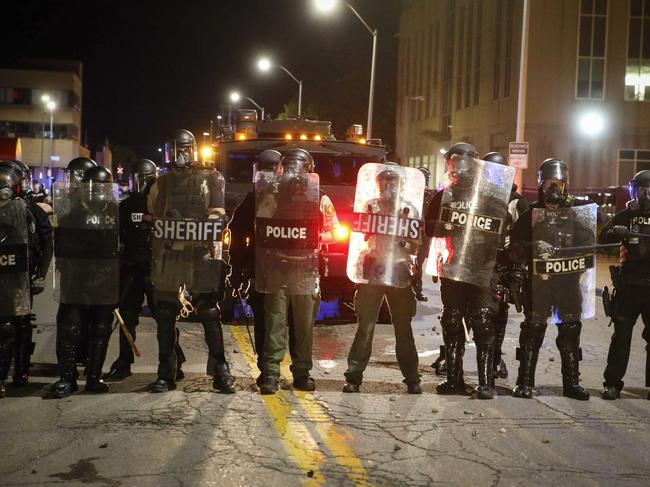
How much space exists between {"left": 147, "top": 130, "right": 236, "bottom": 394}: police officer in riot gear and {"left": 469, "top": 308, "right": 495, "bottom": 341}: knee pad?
2091 millimetres

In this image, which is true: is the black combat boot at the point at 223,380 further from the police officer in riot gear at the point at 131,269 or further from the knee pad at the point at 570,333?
the knee pad at the point at 570,333

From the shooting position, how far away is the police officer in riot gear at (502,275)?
8094 mm

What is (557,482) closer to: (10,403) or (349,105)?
(10,403)

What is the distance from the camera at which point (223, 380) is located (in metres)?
7.71

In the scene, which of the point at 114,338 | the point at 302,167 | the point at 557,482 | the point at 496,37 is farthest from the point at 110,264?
the point at 496,37

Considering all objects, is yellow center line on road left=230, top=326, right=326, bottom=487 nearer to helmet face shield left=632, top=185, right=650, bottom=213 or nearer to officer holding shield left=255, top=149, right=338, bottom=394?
officer holding shield left=255, top=149, right=338, bottom=394

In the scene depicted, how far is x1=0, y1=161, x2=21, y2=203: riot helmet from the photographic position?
7.68 m

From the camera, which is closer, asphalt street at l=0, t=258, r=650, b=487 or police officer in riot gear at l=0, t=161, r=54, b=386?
asphalt street at l=0, t=258, r=650, b=487

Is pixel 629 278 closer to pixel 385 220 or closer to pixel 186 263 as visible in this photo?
pixel 385 220

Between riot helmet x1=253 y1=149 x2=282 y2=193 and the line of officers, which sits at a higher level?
riot helmet x1=253 y1=149 x2=282 y2=193

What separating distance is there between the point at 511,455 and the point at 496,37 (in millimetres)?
42070

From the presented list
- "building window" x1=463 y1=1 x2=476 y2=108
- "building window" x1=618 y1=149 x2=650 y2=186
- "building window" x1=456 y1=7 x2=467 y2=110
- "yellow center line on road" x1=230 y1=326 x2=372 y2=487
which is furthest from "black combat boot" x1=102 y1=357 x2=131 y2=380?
"building window" x1=456 y1=7 x2=467 y2=110

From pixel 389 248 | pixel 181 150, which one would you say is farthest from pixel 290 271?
pixel 181 150

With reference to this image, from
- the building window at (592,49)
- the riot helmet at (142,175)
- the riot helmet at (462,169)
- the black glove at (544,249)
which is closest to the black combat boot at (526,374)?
the black glove at (544,249)
